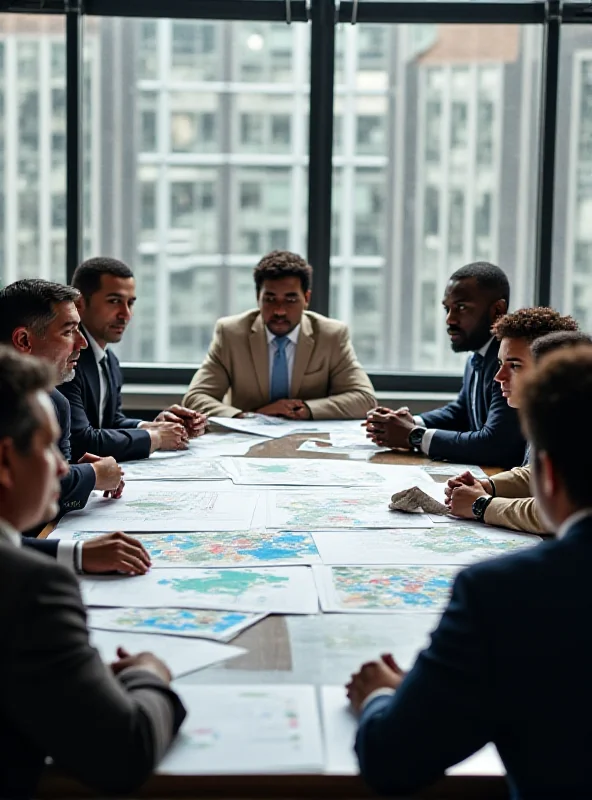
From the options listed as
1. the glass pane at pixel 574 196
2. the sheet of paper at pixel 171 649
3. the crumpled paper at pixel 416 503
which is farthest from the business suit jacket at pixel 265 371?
the sheet of paper at pixel 171 649

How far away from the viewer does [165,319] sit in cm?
537

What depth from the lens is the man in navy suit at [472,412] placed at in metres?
3.36

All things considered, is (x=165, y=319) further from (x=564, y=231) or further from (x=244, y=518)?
(x=244, y=518)

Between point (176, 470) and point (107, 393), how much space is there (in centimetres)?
80

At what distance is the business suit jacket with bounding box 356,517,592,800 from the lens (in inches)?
45.2

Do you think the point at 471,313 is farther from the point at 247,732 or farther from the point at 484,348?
the point at 247,732

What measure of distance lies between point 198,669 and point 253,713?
7.1 inches

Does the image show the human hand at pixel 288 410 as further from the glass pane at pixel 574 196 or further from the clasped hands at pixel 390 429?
the glass pane at pixel 574 196

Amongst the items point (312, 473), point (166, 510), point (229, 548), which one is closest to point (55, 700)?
point (229, 548)

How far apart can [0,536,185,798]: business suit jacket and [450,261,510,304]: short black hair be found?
121 inches

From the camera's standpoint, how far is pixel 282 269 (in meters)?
4.54

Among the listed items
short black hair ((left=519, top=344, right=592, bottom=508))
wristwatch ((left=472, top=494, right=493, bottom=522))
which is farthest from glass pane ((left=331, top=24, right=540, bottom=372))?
short black hair ((left=519, top=344, right=592, bottom=508))

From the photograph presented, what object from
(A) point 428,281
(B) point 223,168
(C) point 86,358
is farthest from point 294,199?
(C) point 86,358

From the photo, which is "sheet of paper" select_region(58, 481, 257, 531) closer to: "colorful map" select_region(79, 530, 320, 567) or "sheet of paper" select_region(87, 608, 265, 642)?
"colorful map" select_region(79, 530, 320, 567)
